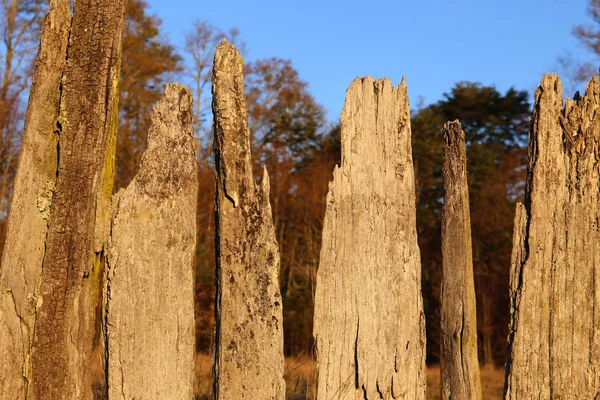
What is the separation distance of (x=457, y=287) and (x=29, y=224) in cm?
232

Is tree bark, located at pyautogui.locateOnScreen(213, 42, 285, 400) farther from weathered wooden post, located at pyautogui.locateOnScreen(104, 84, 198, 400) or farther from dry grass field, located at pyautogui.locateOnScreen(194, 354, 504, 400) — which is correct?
dry grass field, located at pyautogui.locateOnScreen(194, 354, 504, 400)

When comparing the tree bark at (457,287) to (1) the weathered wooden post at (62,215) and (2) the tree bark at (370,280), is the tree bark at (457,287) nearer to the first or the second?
(2) the tree bark at (370,280)

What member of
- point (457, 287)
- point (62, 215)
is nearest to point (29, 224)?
point (62, 215)

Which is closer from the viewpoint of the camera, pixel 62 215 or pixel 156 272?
pixel 156 272

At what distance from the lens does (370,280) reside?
3576 mm

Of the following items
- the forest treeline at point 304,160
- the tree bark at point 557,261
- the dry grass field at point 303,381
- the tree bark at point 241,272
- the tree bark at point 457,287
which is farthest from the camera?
the forest treeline at point 304,160

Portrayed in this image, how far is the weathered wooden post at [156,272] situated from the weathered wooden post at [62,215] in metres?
0.20

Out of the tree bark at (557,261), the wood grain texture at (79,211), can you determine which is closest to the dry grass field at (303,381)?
the wood grain texture at (79,211)

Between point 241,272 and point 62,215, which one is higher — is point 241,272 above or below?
below

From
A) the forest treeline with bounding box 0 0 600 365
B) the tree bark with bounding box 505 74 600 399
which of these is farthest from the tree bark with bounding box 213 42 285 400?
the forest treeline with bounding box 0 0 600 365

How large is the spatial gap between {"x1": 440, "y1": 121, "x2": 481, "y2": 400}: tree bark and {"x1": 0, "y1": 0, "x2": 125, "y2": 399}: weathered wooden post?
1871 mm

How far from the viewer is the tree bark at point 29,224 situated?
3518 mm

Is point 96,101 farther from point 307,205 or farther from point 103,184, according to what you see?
point 307,205

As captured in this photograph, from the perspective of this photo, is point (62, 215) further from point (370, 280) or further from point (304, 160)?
point (304, 160)
